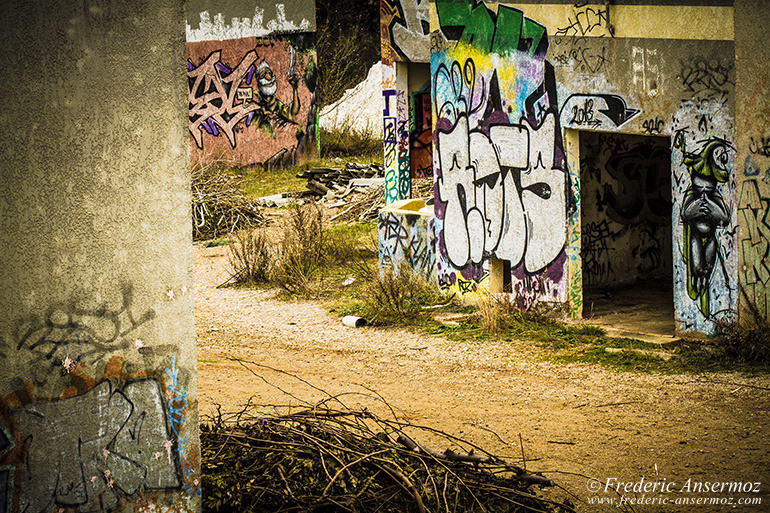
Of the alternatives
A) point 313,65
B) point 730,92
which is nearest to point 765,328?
point 730,92

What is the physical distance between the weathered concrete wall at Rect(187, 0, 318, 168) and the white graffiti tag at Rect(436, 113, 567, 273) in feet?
40.9

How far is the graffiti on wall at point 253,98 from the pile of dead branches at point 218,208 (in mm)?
4644

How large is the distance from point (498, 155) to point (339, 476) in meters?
6.52

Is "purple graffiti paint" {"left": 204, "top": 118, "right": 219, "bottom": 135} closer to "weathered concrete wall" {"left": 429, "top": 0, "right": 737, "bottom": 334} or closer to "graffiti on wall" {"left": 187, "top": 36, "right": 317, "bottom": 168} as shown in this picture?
"graffiti on wall" {"left": 187, "top": 36, "right": 317, "bottom": 168}

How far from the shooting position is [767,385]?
744cm

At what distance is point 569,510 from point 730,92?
15.8ft

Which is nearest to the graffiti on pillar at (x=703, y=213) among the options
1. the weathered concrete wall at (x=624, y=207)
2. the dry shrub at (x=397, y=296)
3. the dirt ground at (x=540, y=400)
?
the dirt ground at (x=540, y=400)

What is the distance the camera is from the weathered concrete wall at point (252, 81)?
22.3 metres

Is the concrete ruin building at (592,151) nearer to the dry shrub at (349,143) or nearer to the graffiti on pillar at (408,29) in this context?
the graffiti on pillar at (408,29)

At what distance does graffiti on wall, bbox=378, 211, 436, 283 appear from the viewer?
38.4 feet

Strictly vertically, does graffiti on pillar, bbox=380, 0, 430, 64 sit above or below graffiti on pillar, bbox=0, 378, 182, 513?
above

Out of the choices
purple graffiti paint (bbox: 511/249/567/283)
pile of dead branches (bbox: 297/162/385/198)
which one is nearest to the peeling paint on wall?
pile of dead branches (bbox: 297/162/385/198)

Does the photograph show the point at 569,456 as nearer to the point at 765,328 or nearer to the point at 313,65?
the point at 765,328

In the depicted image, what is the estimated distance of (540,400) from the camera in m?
7.57
